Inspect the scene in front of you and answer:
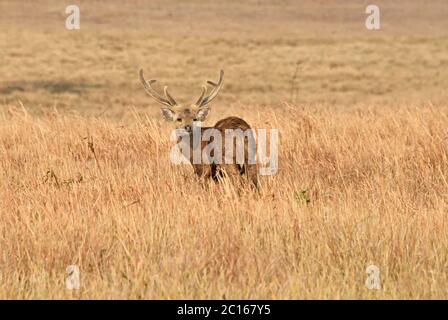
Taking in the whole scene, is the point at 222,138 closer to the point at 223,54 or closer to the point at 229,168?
the point at 229,168

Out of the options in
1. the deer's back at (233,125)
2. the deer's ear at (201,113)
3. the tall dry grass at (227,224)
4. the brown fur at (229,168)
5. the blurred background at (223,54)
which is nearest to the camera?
the tall dry grass at (227,224)

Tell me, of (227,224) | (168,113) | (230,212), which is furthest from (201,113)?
(227,224)

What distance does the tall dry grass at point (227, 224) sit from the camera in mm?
5988

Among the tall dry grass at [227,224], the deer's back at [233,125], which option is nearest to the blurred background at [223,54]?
the tall dry grass at [227,224]

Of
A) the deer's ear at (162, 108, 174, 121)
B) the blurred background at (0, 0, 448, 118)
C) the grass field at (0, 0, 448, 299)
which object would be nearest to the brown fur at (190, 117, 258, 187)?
the grass field at (0, 0, 448, 299)

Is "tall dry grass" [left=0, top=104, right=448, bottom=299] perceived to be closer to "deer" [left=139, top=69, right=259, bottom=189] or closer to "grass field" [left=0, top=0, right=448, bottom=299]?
"grass field" [left=0, top=0, right=448, bottom=299]

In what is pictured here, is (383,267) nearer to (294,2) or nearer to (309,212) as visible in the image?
(309,212)

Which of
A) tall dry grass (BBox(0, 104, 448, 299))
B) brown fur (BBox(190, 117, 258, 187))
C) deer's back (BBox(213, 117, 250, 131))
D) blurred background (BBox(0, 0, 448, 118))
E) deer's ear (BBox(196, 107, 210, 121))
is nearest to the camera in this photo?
tall dry grass (BBox(0, 104, 448, 299))

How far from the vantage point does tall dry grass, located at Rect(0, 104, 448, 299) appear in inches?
A: 236

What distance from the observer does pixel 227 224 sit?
23.6 feet

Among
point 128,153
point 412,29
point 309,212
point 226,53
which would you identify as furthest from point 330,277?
point 412,29

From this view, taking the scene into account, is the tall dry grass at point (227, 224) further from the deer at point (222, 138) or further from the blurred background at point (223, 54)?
the blurred background at point (223, 54)

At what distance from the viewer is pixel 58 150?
11.1 meters
